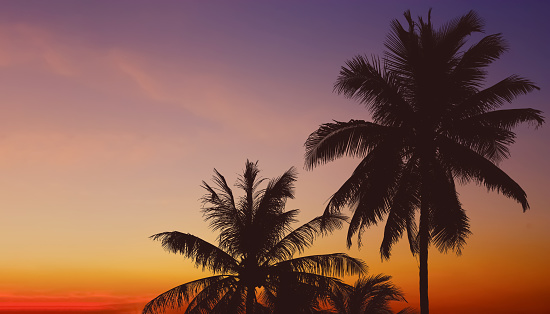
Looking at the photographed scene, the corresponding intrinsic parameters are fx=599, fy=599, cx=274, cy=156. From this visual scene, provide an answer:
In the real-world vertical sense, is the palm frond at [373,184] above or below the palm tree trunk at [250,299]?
above

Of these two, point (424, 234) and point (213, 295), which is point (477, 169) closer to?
point (424, 234)

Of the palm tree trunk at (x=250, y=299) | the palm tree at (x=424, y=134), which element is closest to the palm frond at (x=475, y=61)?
the palm tree at (x=424, y=134)

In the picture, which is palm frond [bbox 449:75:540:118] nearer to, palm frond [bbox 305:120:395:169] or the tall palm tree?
palm frond [bbox 305:120:395:169]

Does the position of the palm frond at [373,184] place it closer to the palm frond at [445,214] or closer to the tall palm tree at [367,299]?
the palm frond at [445,214]

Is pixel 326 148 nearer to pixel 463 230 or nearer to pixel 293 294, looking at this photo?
pixel 463 230

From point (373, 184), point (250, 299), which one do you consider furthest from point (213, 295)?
point (373, 184)

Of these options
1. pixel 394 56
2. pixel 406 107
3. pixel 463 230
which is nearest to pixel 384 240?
pixel 463 230

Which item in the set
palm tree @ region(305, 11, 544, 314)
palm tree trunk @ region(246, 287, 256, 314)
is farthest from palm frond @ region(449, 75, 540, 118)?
palm tree trunk @ region(246, 287, 256, 314)

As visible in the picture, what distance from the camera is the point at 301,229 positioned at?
27516 mm

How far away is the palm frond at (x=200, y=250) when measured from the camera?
2623 cm

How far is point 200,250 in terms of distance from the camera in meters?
26.5

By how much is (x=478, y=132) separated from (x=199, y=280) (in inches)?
544

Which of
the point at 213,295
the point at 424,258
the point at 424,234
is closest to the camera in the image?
the point at 424,258

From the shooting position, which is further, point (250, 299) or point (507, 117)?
point (250, 299)
